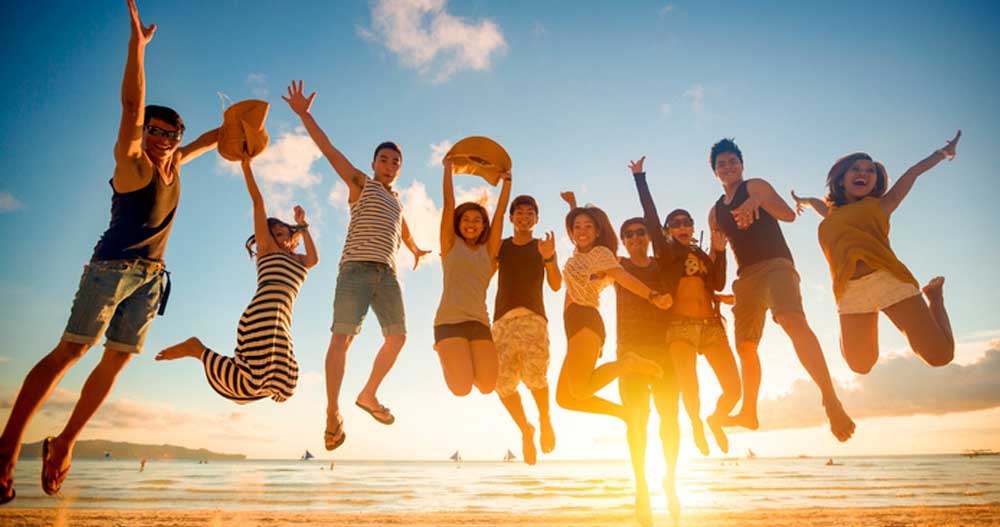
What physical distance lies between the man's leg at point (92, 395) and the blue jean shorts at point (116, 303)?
133 millimetres

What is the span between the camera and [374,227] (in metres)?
6.61

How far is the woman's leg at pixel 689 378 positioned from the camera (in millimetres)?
6501

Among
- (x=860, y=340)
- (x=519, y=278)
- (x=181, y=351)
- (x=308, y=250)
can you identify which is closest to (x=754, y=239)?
(x=860, y=340)

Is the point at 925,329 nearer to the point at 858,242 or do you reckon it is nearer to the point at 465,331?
the point at 858,242

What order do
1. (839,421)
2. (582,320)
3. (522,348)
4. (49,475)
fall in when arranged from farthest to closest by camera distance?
(522,348), (582,320), (839,421), (49,475)

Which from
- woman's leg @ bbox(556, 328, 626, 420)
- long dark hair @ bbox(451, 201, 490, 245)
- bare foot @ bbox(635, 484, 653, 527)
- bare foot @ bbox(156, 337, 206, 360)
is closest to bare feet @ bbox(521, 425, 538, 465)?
woman's leg @ bbox(556, 328, 626, 420)

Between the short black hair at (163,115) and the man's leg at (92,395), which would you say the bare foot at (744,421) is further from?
the short black hair at (163,115)

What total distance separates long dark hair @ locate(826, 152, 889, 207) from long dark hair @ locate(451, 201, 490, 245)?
14.6 ft

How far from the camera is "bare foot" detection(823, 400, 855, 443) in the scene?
5.41m

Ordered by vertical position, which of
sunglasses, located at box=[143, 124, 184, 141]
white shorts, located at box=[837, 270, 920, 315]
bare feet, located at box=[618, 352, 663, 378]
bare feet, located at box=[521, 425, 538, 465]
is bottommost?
bare feet, located at box=[521, 425, 538, 465]

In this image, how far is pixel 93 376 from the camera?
16.4ft

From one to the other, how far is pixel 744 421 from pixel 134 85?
7555 millimetres

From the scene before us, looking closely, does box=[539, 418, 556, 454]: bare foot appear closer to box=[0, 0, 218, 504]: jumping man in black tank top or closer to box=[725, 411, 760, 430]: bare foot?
box=[725, 411, 760, 430]: bare foot

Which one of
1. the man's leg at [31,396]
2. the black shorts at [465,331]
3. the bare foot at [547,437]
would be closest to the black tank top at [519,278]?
the black shorts at [465,331]
